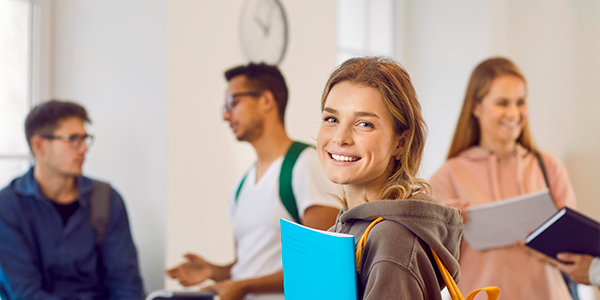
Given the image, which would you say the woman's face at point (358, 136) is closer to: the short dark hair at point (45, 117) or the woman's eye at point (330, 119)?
the woman's eye at point (330, 119)

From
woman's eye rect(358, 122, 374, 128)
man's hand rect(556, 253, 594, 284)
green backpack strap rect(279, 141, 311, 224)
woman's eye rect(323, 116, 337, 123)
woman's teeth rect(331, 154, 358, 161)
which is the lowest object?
man's hand rect(556, 253, 594, 284)

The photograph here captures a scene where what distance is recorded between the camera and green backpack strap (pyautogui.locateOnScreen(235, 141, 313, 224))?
1.89 m

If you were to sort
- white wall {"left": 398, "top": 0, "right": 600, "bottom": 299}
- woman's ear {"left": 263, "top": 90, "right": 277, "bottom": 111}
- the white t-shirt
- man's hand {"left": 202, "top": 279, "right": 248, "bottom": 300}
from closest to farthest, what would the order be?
the white t-shirt < man's hand {"left": 202, "top": 279, "right": 248, "bottom": 300} < woman's ear {"left": 263, "top": 90, "right": 277, "bottom": 111} < white wall {"left": 398, "top": 0, "right": 600, "bottom": 299}

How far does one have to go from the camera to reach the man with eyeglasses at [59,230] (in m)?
1.87

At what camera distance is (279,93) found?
83.8 inches

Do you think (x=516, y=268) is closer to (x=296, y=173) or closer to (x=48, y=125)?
(x=296, y=173)

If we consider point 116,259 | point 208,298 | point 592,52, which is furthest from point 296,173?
point 592,52

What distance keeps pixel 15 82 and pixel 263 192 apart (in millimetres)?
1220

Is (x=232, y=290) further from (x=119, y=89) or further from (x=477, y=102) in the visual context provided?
(x=477, y=102)

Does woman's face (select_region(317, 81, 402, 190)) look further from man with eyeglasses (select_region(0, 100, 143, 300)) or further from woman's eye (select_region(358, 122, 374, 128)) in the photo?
man with eyeglasses (select_region(0, 100, 143, 300))

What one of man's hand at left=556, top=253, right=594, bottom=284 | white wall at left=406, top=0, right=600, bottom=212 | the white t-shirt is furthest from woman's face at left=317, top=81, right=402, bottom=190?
white wall at left=406, top=0, right=600, bottom=212

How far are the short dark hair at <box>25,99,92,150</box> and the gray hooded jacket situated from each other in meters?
1.63

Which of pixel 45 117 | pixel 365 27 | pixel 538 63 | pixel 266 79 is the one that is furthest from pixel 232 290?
pixel 365 27

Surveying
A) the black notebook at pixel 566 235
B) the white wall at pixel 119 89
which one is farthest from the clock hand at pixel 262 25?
the black notebook at pixel 566 235
